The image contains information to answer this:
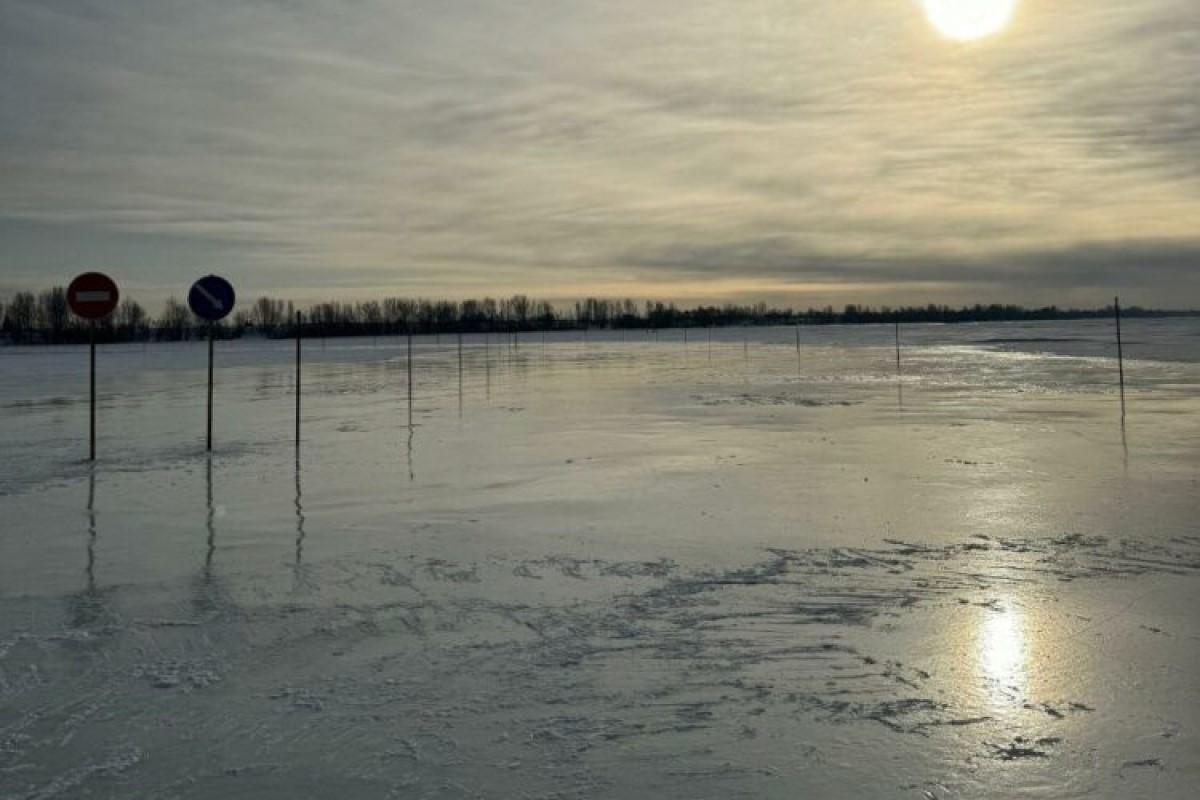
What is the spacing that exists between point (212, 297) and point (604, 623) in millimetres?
9531

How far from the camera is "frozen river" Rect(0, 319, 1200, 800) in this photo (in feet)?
11.5

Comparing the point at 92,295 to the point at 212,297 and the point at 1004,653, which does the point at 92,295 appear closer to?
the point at 212,297

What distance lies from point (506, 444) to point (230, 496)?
4.45 meters

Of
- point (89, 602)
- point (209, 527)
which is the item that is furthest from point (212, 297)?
point (89, 602)

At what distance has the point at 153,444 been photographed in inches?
511

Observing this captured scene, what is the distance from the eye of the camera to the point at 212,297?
12.6m

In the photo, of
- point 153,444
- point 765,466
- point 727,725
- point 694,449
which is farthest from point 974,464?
point 153,444

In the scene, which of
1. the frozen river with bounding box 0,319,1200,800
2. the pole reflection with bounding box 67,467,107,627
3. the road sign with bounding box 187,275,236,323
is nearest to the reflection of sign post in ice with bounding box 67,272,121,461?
the road sign with bounding box 187,275,236,323

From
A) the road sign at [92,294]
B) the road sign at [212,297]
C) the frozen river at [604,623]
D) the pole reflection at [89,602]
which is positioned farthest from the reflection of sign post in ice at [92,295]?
the pole reflection at [89,602]

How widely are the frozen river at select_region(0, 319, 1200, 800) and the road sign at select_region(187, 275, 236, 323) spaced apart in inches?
88.0

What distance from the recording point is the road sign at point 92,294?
1186cm

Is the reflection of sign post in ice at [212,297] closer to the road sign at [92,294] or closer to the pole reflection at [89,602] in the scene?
the road sign at [92,294]

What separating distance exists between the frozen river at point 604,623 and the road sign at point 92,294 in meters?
1.93

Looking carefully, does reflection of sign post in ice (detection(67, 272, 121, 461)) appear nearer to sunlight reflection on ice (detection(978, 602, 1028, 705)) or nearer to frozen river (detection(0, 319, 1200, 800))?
frozen river (detection(0, 319, 1200, 800))
